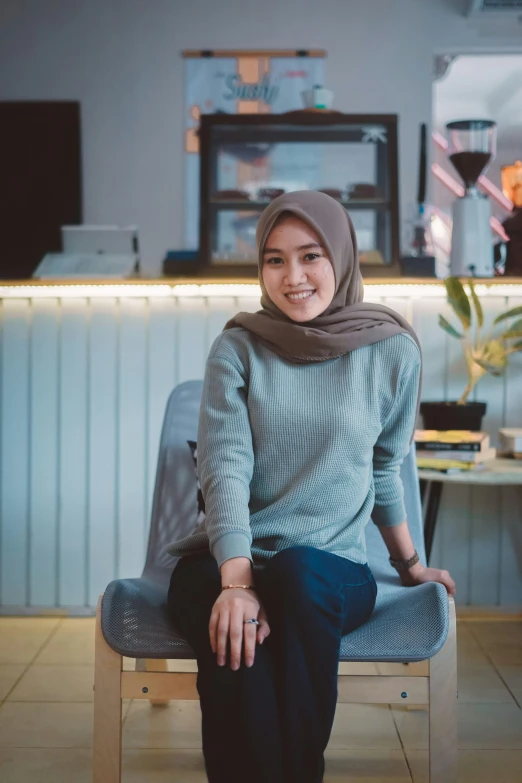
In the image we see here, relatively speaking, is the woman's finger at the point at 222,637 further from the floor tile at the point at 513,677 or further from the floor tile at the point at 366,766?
the floor tile at the point at 513,677

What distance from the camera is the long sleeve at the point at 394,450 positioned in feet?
4.97

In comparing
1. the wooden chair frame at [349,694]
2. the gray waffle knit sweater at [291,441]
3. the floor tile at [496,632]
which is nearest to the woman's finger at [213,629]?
the gray waffle knit sweater at [291,441]

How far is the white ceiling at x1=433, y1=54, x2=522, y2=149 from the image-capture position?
5.54 m

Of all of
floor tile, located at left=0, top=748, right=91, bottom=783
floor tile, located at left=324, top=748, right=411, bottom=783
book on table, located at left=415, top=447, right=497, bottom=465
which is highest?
book on table, located at left=415, top=447, right=497, bottom=465

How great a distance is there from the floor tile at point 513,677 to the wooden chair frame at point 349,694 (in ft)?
2.39

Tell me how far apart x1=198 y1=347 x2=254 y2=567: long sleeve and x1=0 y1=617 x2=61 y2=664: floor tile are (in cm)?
123

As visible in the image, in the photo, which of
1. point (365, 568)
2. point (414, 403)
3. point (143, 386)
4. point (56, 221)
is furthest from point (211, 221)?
point (56, 221)

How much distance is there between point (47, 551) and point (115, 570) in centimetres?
22

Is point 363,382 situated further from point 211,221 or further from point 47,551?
point 47,551

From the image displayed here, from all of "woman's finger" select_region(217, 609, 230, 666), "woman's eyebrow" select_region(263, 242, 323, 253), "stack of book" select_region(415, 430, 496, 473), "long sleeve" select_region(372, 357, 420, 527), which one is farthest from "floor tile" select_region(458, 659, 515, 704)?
"woman's eyebrow" select_region(263, 242, 323, 253)

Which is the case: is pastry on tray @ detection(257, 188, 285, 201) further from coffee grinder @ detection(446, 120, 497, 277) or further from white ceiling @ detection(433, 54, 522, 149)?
white ceiling @ detection(433, 54, 522, 149)

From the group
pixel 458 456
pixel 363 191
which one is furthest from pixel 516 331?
pixel 363 191

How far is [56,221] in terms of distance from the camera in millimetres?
4207

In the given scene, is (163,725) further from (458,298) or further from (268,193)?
(268,193)
